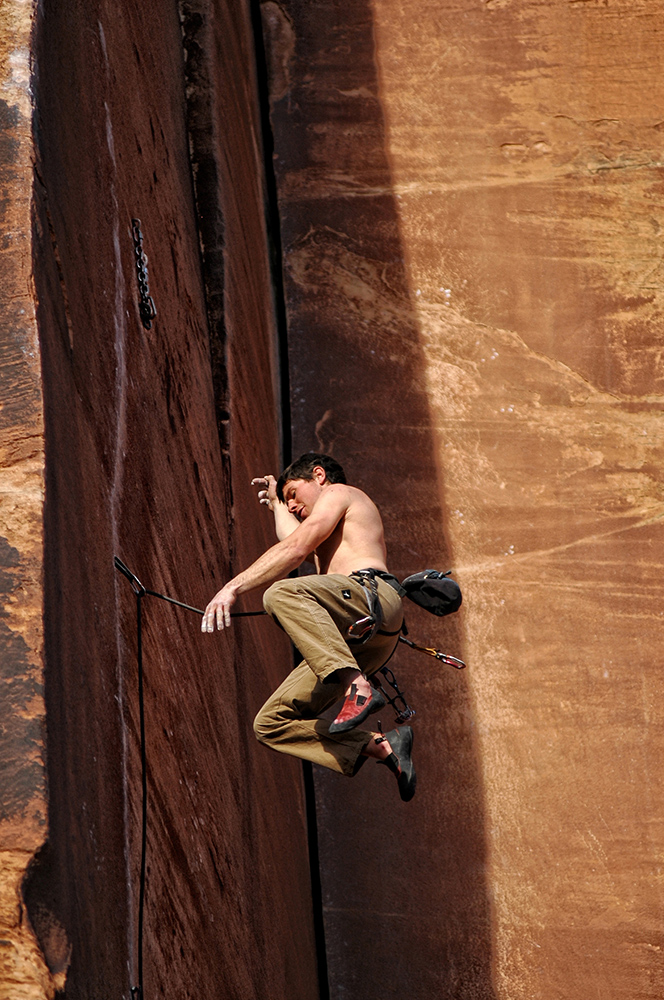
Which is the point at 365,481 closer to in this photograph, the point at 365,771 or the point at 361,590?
the point at 365,771

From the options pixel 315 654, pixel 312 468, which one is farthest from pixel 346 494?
pixel 315 654

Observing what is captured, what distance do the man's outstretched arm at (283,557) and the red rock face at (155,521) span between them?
0.26 metres

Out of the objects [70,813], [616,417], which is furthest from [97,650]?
[616,417]

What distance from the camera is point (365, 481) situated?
647cm

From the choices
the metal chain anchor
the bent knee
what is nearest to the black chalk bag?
the bent knee

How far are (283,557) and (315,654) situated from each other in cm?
45

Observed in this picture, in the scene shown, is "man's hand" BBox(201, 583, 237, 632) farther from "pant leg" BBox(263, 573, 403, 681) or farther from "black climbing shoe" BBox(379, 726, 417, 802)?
"black climbing shoe" BBox(379, 726, 417, 802)

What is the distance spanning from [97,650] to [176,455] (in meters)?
1.27

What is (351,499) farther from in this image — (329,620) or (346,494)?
(329,620)

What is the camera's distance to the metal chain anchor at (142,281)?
13.5 ft

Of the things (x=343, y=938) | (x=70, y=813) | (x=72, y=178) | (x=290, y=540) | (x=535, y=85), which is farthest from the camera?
(x=535, y=85)

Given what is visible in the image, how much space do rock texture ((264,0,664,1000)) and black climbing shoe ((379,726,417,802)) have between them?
2.43 meters

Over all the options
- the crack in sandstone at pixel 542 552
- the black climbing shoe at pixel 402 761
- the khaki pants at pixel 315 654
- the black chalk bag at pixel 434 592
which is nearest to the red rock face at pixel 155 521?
the khaki pants at pixel 315 654

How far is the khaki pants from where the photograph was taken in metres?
3.47
